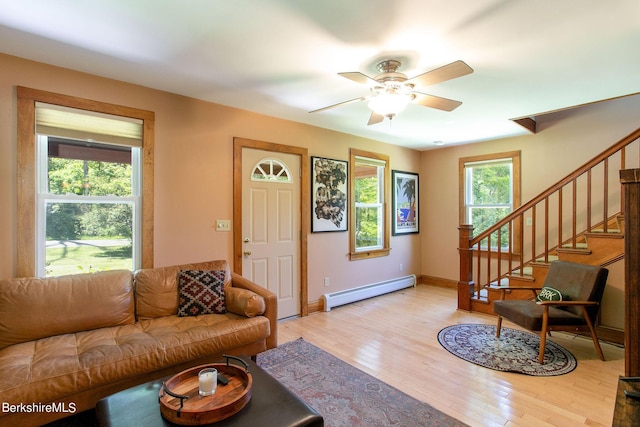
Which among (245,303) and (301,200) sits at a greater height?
(301,200)

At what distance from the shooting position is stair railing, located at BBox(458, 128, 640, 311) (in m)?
3.68

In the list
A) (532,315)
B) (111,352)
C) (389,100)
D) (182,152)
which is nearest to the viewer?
(111,352)

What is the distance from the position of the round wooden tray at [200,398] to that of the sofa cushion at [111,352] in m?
0.53

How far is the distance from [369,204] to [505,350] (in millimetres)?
2706

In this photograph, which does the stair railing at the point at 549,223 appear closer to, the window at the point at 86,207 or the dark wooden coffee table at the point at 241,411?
the dark wooden coffee table at the point at 241,411

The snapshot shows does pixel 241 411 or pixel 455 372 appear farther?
pixel 455 372

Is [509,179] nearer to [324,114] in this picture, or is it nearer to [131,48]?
[324,114]

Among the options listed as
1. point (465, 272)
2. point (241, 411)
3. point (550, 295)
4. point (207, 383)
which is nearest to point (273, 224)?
point (207, 383)

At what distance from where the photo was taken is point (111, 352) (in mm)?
1939

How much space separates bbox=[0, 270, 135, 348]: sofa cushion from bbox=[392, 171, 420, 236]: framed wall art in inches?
162

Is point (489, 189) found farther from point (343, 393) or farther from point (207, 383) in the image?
point (207, 383)

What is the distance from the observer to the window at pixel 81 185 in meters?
2.42

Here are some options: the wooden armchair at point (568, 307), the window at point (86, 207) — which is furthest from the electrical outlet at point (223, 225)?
the wooden armchair at point (568, 307)

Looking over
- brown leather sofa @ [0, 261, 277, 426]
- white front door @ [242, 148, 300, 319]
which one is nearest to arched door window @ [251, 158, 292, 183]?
white front door @ [242, 148, 300, 319]
